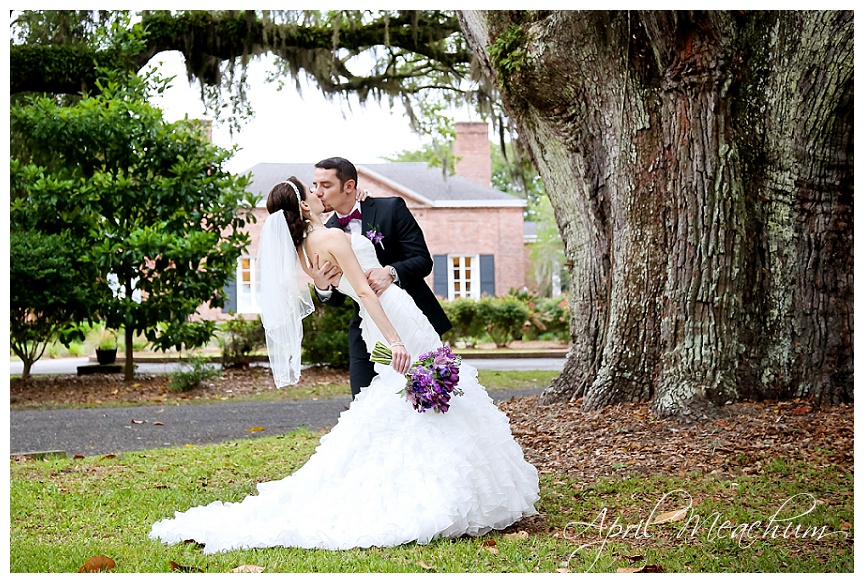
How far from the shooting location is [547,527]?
439cm

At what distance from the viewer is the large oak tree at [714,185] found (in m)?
6.38

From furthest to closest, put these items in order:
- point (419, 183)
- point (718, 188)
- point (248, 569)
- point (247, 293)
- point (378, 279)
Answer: point (419, 183) < point (247, 293) < point (718, 188) < point (378, 279) < point (248, 569)

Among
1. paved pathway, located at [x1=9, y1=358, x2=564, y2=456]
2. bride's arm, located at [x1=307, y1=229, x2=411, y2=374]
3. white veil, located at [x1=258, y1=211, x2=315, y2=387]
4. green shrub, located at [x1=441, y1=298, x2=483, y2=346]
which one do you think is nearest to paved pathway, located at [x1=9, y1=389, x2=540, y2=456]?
paved pathway, located at [x1=9, y1=358, x2=564, y2=456]

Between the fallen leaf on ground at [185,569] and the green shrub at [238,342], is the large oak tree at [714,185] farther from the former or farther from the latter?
the green shrub at [238,342]

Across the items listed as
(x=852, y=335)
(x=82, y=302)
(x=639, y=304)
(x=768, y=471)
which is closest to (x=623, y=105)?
(x=639, y=304)

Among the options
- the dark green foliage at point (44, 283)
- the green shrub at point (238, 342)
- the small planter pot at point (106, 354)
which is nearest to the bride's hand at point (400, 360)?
the dark green foliage at point (44, 283)

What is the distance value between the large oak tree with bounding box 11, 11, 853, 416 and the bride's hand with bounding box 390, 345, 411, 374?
2.80 m

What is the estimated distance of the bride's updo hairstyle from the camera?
4.30 meters

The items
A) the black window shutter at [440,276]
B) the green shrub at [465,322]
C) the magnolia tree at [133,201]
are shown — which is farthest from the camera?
the black window shutter at [440,276]

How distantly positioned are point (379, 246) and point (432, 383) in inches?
35.5

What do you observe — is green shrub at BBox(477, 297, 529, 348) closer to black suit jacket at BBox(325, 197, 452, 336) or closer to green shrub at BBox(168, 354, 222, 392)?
green shrub at BBox(168, 354, 222, 392)

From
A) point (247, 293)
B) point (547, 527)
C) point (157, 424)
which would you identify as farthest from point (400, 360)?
point (247, 293)

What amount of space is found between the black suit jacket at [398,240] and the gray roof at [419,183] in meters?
22.8

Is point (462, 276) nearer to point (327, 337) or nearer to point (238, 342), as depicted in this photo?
point (238, 342)
